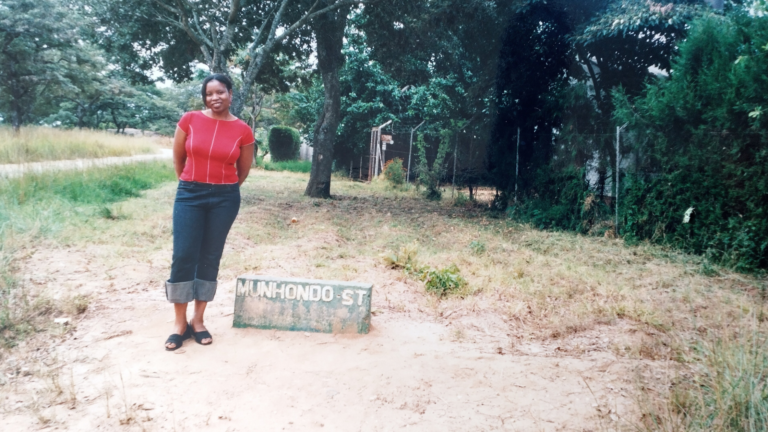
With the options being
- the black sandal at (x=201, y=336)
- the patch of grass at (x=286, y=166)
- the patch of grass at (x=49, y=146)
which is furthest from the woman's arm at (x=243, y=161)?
the patch of grass at (x=286, y=166)

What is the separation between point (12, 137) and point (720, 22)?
1510cm

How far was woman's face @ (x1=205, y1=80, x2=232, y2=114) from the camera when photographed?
11.0 ft

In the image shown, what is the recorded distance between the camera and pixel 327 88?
12.7 meters

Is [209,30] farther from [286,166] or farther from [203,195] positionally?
[286,166]

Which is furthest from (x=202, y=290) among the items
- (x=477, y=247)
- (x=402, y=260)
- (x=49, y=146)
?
(x=49, y=146)

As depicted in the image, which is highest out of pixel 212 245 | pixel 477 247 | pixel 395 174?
pixel 395 174

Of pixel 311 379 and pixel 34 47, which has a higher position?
pixel 34 47

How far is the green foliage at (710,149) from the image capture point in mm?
5590

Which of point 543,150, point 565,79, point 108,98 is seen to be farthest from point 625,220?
point 108,98

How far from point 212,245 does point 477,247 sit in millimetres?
4080

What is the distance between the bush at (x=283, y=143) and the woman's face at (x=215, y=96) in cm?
2472

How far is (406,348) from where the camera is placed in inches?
138

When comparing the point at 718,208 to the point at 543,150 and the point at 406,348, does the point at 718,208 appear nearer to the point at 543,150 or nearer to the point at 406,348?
the point at 543,150

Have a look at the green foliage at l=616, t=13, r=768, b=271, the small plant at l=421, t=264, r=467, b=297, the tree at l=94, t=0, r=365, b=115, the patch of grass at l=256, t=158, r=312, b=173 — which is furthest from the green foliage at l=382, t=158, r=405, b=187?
the small plant at l=421, t=264, r=467, b=297
